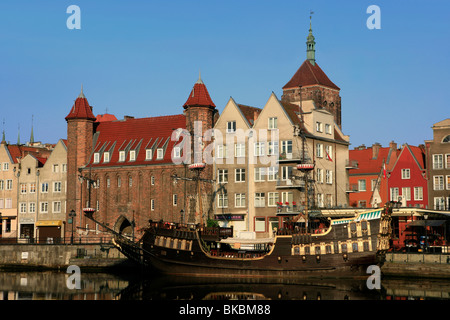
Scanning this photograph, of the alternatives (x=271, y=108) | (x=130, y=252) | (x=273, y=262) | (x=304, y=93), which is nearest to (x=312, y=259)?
(x=273, y=262)

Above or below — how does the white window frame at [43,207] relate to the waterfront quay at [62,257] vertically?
above

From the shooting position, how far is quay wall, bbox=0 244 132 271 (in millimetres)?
71062

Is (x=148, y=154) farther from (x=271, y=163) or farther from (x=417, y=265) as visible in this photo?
(x=417, y=265)

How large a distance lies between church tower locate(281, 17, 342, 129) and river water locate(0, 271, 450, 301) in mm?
66500

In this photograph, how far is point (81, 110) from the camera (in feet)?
292

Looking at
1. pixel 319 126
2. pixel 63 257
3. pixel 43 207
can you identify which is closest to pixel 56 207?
pixel 43 207

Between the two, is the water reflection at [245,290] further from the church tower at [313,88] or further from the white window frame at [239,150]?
the church tower at [313,88]

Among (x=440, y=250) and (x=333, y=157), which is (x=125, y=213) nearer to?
(x=333, y=157)

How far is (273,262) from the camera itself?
197ft

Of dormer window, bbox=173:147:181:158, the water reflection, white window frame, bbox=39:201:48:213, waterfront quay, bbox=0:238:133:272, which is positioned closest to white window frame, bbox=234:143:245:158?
dormer window, bbox=173:147:181:158

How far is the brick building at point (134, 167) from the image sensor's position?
81375mm

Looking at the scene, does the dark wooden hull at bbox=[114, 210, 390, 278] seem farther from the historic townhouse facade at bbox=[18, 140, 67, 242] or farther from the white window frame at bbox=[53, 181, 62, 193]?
the white window frame at bbox=[53, 181, 62, 193]

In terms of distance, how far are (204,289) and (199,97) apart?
33.7 metres

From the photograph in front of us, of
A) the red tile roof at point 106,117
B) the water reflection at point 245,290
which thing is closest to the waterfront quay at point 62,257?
the water reflection at point 245,290
